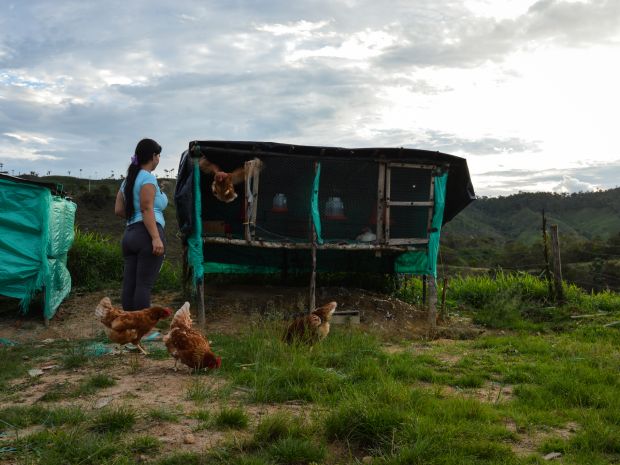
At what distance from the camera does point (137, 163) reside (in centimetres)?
497

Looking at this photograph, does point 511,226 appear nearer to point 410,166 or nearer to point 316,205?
point 410,166

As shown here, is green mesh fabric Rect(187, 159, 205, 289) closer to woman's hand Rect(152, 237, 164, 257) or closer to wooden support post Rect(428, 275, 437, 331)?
woman's hand Rect(152, 237, 164, 257)

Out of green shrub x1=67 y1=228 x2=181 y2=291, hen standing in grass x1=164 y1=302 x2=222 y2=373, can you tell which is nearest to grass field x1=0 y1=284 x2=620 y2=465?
hen standing in grass x1=164 y1=302 x2=222 y2=373

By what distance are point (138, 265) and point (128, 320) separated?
19.9 inches

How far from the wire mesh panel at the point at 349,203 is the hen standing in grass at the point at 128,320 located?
405 cm

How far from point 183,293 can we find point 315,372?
5.96 m

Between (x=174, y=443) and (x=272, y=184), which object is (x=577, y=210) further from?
(x=174, y=443)

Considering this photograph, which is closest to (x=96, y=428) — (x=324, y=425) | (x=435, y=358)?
(x=324, y=425)

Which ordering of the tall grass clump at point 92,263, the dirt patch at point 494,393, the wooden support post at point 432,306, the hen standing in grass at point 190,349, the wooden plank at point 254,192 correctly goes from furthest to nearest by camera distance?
1. the tall grass clump at point 92,263
2. the wooden support post at point 432,306
3. the wooden plank at point 254,192
4. the hen standing in grass at point 190,349
5. the dirt patch at point 494,393

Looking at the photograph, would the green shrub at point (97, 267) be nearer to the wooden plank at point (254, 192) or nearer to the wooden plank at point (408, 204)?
the wooden plank at point (254, 192)

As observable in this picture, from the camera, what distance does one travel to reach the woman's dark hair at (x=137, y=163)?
4.94 metres

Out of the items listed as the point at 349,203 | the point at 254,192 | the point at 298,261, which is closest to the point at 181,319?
the point at 254,192

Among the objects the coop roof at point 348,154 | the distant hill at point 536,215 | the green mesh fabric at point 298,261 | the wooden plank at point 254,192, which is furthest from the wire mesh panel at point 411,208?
the distant hill at point 536,215

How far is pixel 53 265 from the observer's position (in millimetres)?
8023
